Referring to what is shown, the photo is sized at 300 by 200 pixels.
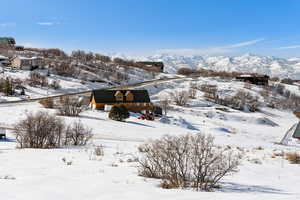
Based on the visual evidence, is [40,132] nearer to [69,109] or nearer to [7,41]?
[69,109]

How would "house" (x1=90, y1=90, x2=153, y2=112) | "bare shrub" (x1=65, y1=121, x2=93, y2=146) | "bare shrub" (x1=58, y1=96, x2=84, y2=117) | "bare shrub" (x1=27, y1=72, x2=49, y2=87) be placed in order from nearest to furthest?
"bare shrub" (x1=65, y1=121, x2=93, y2=146)
"bare shrub" (x1=58, y1=96, x2=84, y2=117)
"house" (x1=90, y1=90, x2=153, y2=112)
"bare shrub" (x1=27, y1=72, x2=49, y2=87)

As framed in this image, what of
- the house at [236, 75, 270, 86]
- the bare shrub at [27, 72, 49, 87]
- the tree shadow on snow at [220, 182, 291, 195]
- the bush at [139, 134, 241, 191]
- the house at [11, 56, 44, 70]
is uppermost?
the house at [11, 56, 44, 70]

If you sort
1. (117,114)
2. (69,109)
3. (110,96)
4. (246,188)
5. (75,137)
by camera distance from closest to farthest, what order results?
(246,188)
(75,137)
(69,109)
(117,114)
(110,96)

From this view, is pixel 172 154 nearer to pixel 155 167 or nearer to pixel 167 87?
pixel 155 167

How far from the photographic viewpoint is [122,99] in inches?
2140

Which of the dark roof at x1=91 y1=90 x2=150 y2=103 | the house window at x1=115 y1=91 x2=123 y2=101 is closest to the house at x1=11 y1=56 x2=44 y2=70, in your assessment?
the dark roof at x1=91 y1=90 x2=150 y2=103

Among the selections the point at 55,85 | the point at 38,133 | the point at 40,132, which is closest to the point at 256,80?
the point at 55,85


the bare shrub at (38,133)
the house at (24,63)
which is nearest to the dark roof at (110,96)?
the bare shrub at (38,133)

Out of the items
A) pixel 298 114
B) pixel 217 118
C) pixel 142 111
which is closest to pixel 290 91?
pixel 298 114

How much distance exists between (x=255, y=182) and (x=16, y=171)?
8221 mm

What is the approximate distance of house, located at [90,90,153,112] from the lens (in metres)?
52.4

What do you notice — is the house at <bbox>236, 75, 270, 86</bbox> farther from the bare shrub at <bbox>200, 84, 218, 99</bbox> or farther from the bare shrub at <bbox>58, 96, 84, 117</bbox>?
the bare shrub at <bbox>58, 96, 84, 117</bbox>

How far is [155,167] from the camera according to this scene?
948 centimetres

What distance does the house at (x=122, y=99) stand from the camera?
52406mm
